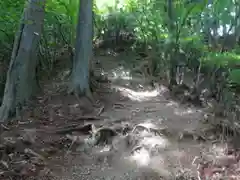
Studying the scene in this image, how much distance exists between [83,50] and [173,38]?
9.62 ft

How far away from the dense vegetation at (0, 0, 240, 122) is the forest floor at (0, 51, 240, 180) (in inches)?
48.0

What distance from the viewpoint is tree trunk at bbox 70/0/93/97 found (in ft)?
25.5

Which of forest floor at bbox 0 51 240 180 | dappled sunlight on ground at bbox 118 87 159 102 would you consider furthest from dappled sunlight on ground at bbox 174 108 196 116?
dappled sunlight on ground at bbox 118 87 159 102

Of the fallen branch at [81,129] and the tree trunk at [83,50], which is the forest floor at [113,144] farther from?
the tree trunk at [83,50]

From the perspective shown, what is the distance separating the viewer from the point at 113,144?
5375 mm

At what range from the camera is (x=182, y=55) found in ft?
33.2

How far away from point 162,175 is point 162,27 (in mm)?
6630

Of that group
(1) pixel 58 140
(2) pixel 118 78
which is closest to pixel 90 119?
(1) pixel 58 140

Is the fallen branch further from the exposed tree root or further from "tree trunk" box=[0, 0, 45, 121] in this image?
"tree trunk" box=[0, 0, 45, 121]

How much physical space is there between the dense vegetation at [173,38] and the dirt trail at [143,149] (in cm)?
115

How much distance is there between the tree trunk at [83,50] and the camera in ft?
25.5

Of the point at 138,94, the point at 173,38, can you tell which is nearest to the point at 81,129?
the point at 138,94

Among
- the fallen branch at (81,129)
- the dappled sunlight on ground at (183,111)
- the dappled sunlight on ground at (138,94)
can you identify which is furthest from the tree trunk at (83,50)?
the dappled sunlight on ground at (183,111)

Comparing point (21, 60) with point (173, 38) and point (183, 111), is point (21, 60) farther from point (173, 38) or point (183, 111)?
point (173, 38)
